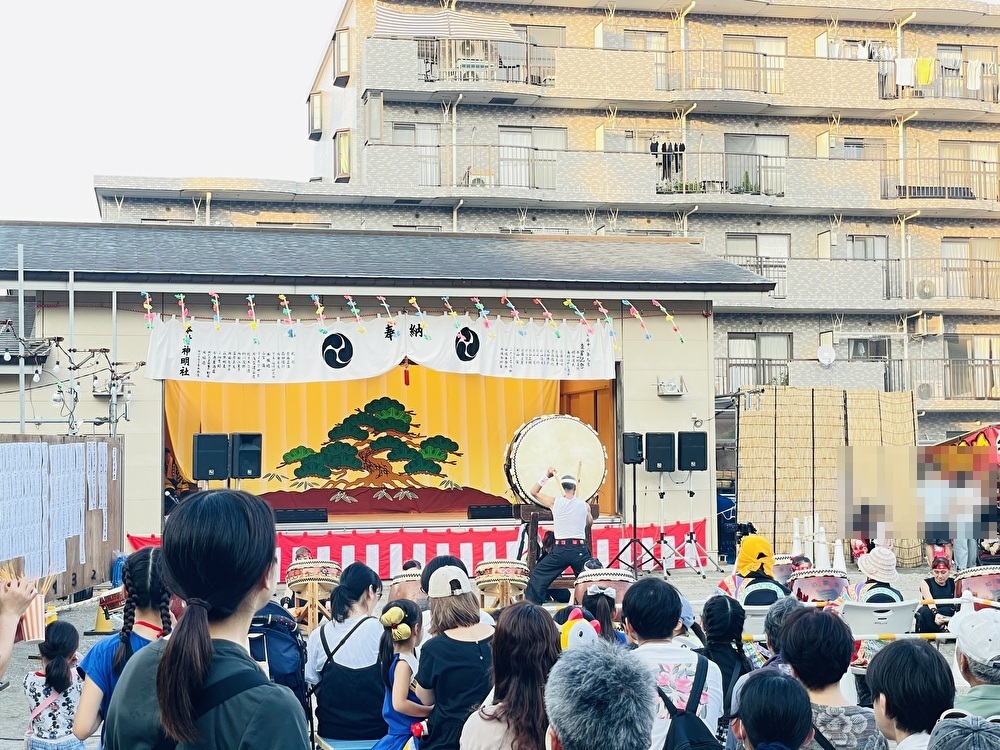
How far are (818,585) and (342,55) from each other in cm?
2513

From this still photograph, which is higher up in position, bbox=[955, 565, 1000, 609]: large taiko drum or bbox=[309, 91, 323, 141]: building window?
bbox=[309, 91, 323, 141]: building window

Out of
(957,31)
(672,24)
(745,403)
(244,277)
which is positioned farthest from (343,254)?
(957,31)

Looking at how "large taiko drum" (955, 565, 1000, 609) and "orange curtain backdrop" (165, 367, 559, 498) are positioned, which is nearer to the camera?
"large taiko drum" (955, 565, 1000, 609)

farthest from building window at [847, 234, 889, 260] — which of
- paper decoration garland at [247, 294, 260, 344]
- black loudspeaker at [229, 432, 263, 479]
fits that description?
black loudspeaker at [229, 432, 263, 479]

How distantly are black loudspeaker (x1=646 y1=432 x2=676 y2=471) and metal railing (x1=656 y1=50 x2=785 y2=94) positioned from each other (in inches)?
586

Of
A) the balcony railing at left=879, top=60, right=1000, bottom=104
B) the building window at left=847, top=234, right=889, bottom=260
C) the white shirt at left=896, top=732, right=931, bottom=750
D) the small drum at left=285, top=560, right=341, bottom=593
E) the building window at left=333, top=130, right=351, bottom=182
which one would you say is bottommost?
the small drum at left=285, top=560, right=341, bottom=593

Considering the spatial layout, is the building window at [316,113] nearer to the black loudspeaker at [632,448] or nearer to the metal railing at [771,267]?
the metal railing at [771,267]

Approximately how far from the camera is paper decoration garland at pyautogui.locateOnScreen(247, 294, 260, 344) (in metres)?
16.0

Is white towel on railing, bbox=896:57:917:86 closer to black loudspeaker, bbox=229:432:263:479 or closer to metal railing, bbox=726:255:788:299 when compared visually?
metal railing, bbox=726:255:788:299

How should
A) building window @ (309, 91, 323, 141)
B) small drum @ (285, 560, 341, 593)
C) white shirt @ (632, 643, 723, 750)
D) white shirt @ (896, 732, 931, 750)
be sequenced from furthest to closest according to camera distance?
building window @ (309, 91, 323, 141), small drum @ (285, 560, 341, 593), white shirt @ (632, 643, 723, 750), white shirt @ (896, 732, 931, 750)

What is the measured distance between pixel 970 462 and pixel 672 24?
21.1 meters

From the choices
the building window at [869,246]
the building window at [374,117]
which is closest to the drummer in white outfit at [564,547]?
the building window at [374,117]

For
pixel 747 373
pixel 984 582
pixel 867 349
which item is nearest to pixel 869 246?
pixel 867 349

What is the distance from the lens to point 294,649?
5102mm
